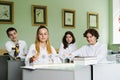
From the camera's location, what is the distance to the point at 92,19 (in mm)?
7355

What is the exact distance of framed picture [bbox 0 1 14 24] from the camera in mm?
5438

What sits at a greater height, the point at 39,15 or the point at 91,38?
the point at 39,15

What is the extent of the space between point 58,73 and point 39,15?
4.00 metres

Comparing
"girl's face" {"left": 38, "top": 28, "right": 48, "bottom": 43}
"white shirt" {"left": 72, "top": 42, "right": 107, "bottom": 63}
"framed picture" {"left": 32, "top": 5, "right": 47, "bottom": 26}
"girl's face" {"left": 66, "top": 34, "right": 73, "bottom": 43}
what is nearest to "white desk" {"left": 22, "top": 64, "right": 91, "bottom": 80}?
"girl's face" {"left": 38, "top": 28, "right": 48, "bottom": 43}

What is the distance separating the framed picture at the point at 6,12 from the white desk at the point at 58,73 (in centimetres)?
326

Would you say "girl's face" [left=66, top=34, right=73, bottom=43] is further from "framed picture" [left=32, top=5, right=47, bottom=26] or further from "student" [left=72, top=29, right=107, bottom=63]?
"framed picture" [left=32, top=5, right=47, bottom=26]

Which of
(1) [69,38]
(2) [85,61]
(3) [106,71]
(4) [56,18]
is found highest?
(4) [56,18]

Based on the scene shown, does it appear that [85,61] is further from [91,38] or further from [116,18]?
[116,18]

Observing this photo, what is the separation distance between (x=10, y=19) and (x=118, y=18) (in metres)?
3.58

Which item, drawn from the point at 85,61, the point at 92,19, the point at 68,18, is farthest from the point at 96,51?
the point at 92,19

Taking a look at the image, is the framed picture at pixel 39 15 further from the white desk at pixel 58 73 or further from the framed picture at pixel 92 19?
the white desk at pixel 58 73

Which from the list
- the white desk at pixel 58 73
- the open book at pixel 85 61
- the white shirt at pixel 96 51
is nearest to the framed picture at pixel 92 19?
the white shirt at pixel 96 51

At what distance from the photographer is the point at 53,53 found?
3.12 m

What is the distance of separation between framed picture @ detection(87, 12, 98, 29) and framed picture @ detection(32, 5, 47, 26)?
62.6 inches
